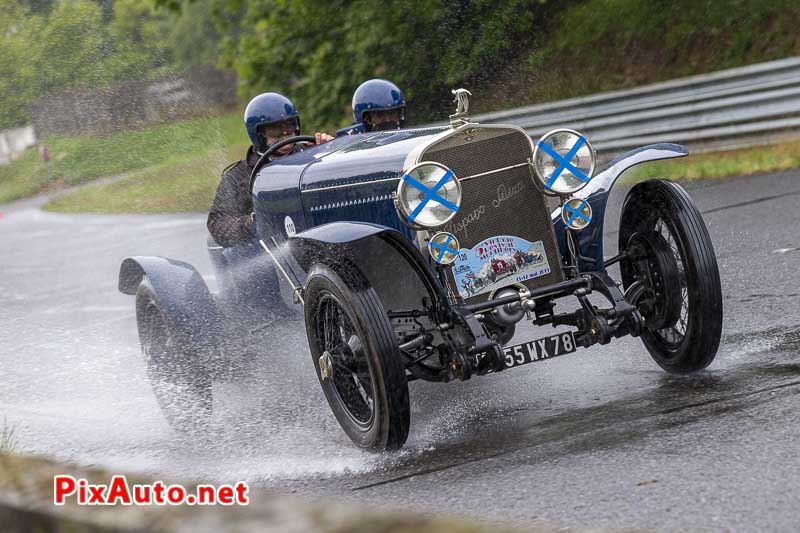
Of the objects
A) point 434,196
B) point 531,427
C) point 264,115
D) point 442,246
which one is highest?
→ point 264,115

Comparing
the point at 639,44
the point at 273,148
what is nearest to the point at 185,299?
the point at 273,148

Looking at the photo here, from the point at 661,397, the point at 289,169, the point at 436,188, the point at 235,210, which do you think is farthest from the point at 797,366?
the point at 235,210

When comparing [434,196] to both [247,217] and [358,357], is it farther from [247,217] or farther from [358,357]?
[247,217]

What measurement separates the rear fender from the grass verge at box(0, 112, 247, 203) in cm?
1394

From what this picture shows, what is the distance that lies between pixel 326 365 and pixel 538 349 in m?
0.93

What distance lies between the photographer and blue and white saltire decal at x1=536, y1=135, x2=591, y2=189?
4926 mm

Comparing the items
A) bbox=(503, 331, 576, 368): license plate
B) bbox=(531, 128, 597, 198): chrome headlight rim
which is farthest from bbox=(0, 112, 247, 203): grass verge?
bbox=(503, 331, 576, 368): license plate

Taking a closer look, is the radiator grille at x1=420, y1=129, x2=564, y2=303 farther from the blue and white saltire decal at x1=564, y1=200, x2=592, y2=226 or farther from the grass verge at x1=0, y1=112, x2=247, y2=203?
the grass verge at x1=0, y1=112, x2=247, y2=203

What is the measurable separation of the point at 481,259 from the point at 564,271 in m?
0.44

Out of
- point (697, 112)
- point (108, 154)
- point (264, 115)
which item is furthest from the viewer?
point (108, 154)

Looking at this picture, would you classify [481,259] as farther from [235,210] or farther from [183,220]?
[183,220]

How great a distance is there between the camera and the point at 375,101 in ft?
21.7

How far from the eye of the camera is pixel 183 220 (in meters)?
15.8

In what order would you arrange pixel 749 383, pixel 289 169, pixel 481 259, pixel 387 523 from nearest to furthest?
pixel 387 523
pixel 749 383
pixel 481 259
pixel 289 169
